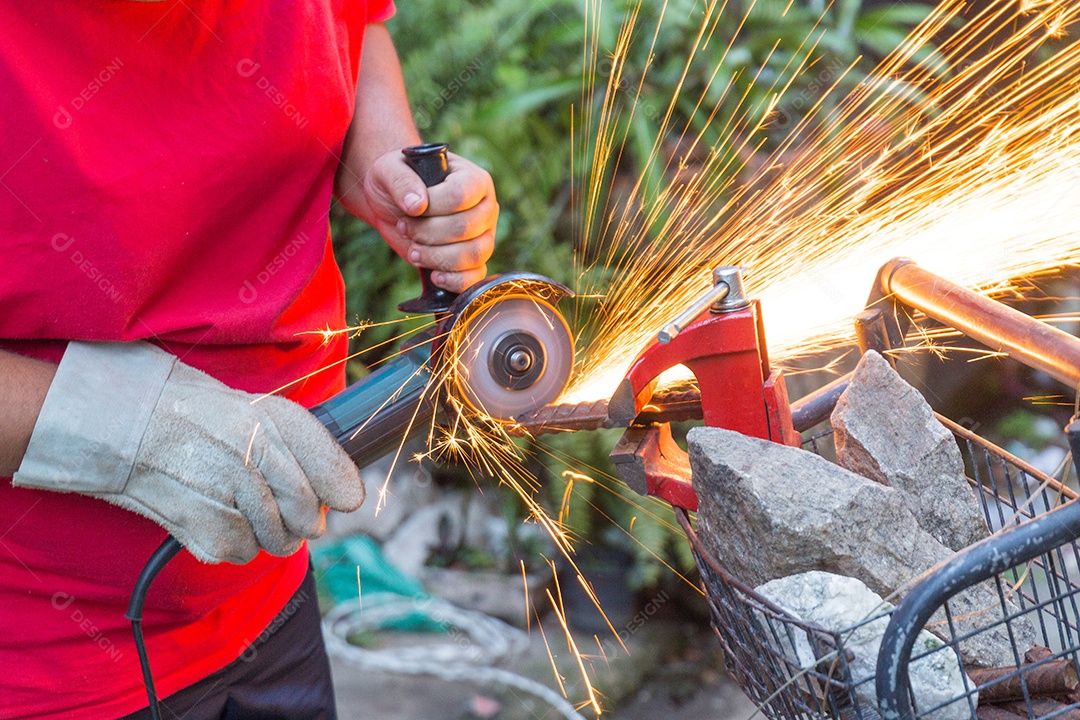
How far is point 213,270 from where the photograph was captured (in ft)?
4.72

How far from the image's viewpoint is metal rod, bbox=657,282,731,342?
1184mm

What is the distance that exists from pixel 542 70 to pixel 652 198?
714 mm

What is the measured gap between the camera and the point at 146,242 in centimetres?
129

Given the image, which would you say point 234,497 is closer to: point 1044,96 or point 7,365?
point 7,365

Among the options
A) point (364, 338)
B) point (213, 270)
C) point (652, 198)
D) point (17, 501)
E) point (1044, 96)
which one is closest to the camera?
point (17, 501)

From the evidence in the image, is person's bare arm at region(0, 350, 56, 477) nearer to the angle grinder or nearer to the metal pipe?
the angle grinder

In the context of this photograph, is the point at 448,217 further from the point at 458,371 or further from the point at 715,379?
the point at 715,379

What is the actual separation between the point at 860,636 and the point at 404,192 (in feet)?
3.18

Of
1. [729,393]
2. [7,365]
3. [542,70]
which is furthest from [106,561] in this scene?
→ [542,70]

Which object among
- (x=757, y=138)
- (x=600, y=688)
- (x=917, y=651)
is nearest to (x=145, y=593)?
(x=917, y=651)

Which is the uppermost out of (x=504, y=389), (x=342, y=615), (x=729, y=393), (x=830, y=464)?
(x=504, y=389)

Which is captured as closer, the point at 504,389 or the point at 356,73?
the point at 504,389

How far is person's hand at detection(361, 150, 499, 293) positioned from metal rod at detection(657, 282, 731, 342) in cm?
48

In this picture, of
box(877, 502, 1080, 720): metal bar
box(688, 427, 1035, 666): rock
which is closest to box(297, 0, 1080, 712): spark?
box(688, 427, 1035, 666): rock
